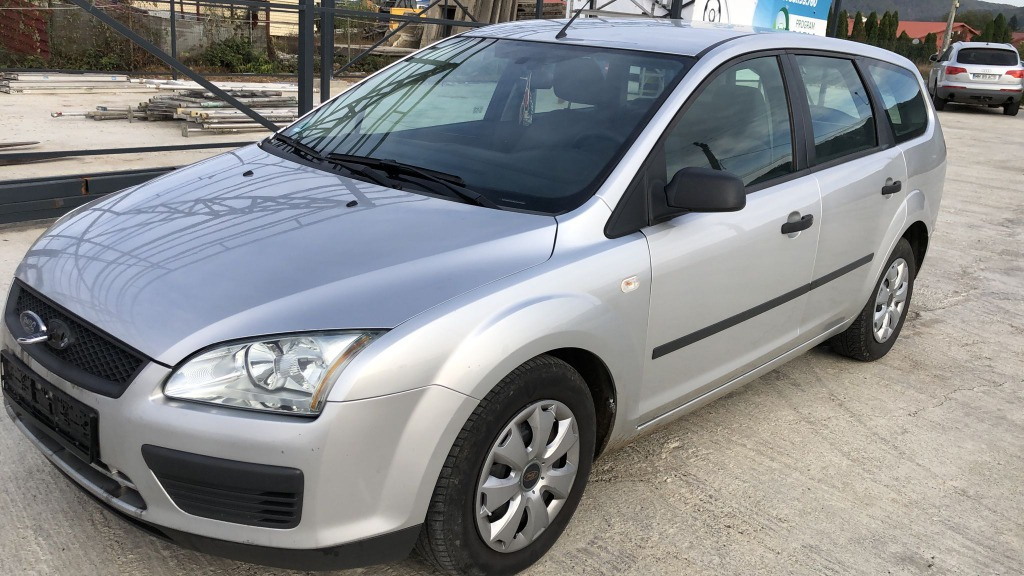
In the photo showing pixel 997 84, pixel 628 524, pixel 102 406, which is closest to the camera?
pixel 102 406

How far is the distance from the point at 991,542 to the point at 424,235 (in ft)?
7.35

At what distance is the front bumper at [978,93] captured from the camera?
21.5m

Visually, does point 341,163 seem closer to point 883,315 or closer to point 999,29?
point 883,315

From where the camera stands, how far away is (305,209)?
2830mm

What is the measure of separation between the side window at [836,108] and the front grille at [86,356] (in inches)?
108

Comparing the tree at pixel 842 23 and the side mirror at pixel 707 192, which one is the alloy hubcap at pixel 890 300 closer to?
the side mirror at pixel 707 192

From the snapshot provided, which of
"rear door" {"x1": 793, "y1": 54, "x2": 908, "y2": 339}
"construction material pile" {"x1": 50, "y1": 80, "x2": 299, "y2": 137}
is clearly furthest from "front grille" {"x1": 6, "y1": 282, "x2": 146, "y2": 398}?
"construction material pile" {"x1": 50, "y1": 80, "x2": 299, "y2": 137}

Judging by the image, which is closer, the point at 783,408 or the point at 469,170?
the point at 469,170

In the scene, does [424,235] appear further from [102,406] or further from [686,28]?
[686,28]

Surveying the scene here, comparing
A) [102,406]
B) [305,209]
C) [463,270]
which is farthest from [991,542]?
[102,406]

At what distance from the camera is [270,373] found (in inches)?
87.0

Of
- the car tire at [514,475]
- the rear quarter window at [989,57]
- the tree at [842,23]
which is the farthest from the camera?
the rear quarter window at [989,57]

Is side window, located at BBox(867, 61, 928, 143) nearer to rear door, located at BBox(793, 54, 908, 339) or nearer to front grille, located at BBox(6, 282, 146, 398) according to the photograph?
rear door, located at BBox(793, 54, 908, 339)

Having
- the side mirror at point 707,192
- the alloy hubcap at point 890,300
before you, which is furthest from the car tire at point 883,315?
the side mirror at point 707,192
